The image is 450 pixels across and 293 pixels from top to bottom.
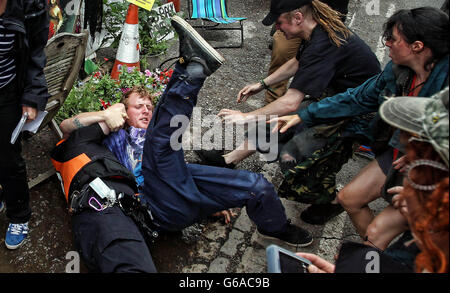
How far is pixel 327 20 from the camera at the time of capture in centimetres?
369

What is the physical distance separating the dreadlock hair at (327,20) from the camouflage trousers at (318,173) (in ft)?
2.51

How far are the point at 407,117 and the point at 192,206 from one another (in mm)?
1778

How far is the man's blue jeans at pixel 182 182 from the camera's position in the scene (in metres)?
3.20

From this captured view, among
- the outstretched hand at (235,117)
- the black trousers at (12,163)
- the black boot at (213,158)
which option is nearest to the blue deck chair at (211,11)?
the black boot at (213,158)

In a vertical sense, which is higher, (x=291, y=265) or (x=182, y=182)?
(x=291, y=265)

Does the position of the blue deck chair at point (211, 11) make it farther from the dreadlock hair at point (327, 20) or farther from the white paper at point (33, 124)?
the white paper at point (33, 124)

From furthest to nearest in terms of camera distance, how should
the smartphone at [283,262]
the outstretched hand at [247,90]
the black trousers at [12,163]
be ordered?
the outstretched hand at [247,90] → the black trousers at [12,163] → the smartphone at [283,262]

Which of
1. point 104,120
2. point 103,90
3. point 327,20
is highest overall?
point 327,20

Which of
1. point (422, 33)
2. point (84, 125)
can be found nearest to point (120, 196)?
point (84, 125)

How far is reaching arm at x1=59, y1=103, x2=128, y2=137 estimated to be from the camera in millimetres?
3580

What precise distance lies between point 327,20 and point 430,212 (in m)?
2.36

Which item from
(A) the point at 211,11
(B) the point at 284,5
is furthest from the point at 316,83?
(A) the point at 211,11

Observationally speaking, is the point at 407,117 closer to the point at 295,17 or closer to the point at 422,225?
the point at 422,225

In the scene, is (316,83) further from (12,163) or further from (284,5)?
(12,163)
